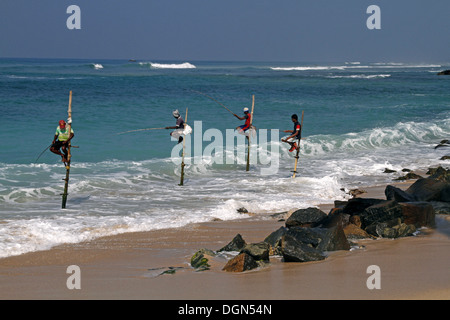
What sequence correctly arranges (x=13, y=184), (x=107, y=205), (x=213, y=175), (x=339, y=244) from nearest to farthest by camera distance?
1. (x=339, y=244)
2. (x=107, y=205)
3. (x=13, y=184)
4. (x=213, y=175)

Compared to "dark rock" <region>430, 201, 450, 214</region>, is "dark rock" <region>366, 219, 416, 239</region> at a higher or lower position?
lower

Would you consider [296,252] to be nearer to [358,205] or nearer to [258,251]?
[258,251]

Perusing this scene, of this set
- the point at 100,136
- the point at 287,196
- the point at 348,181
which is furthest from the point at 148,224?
the point at 100,136

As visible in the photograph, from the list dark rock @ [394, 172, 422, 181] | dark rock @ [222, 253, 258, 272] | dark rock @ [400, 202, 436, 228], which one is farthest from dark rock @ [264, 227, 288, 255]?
dark rock @ [394, 172, 422, 181]

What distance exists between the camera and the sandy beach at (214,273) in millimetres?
5863

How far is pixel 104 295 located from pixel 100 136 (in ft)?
56.1

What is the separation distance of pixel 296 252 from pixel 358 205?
2.50 metres

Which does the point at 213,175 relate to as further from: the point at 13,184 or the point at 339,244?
the point at 339,244

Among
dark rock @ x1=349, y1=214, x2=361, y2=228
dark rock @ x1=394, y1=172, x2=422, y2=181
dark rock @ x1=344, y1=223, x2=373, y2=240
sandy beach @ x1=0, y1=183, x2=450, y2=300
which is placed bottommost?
sandy beach @ x1=0, y1=183, x2=450, y2=300

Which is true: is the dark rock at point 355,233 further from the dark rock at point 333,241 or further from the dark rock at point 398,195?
the dark rock at point 398,195

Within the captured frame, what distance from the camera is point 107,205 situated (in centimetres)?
1220

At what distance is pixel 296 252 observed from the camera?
283 inches

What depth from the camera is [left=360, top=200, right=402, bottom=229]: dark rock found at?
8.68 meters

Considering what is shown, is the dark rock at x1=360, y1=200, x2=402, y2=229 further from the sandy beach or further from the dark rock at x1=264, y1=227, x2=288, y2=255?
the dark rock at x1=264, y1=227, x2=288, y2=255
